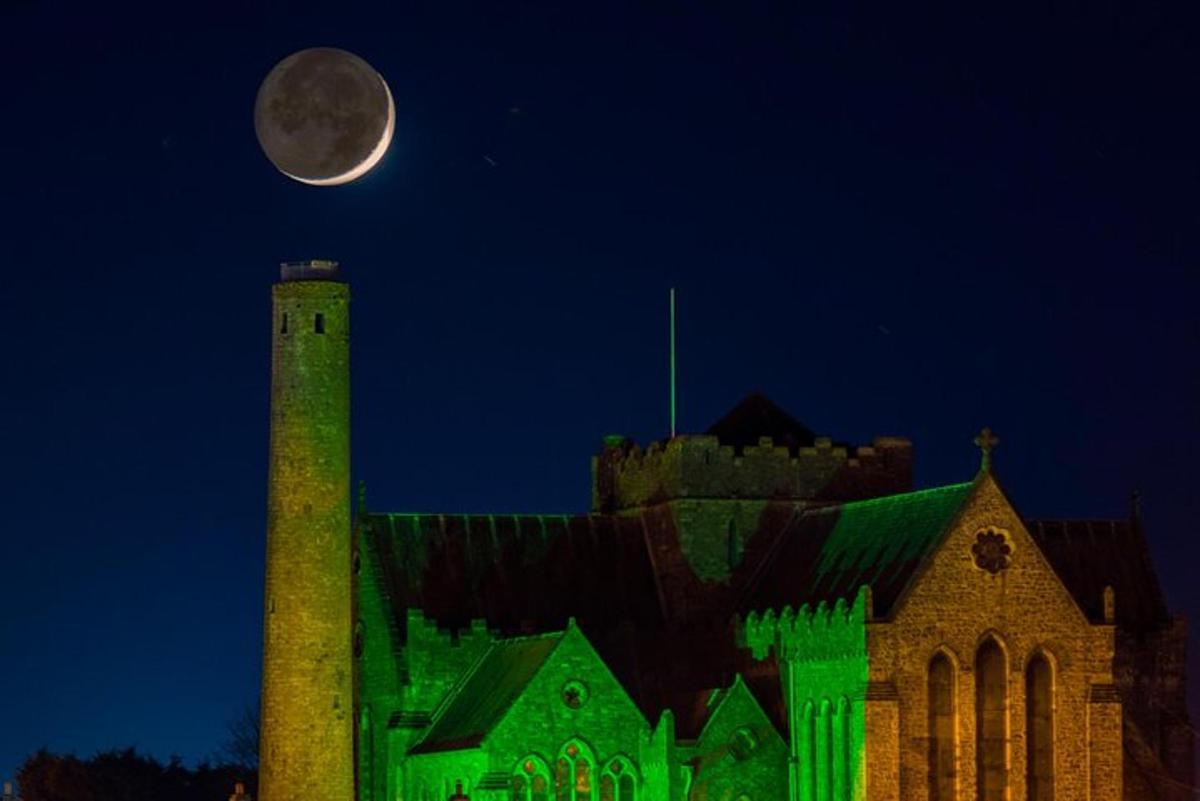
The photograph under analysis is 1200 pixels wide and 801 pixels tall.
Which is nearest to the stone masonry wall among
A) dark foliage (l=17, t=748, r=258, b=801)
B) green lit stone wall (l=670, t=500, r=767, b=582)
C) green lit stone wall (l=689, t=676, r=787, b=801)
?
green lit stone wall (l=689, t=676, r=787, b=801)

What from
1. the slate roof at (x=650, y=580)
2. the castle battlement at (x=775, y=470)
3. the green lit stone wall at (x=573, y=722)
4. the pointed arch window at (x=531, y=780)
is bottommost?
the pointed arch window at (x=531, y=780)

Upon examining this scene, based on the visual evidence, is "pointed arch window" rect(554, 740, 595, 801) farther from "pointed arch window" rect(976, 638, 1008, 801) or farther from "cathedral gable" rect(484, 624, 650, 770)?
"pointed arch window" rect(976, 638, 1008, 801)

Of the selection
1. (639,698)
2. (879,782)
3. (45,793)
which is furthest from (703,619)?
(45,793)

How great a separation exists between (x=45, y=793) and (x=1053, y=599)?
7457 centimetres

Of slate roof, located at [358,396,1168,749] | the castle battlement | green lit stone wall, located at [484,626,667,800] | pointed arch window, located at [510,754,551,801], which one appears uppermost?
the castle battlement

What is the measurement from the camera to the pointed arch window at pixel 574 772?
10700cm

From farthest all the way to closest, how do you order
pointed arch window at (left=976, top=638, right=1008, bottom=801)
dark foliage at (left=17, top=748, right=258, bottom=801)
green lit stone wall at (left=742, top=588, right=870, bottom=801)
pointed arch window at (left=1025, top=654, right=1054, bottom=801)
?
dark foliage at (left=17, top=748, right=258, bottom=801) → pointed arch window at (left=1025, top=654, right=1054, bottom=801) → pointed arch window at (left=976, top=638, right=1008, bottom=801) → green lit stone wall at (left=742, top=588, right=870, bottom=801)

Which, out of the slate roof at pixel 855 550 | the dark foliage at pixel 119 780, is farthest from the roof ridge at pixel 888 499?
the dark foliage at pixel 119 780

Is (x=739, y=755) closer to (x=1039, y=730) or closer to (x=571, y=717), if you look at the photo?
(x=571, y=717)

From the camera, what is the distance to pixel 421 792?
110750 mm

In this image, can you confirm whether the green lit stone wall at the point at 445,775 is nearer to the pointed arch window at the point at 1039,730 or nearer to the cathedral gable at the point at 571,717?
the cathedral gable at the point at 571,717

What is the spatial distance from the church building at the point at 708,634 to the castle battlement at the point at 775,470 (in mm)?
93

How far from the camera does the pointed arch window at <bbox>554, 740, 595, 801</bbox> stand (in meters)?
107

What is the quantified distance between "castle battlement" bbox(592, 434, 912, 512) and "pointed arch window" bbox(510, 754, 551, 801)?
13.2 meters
